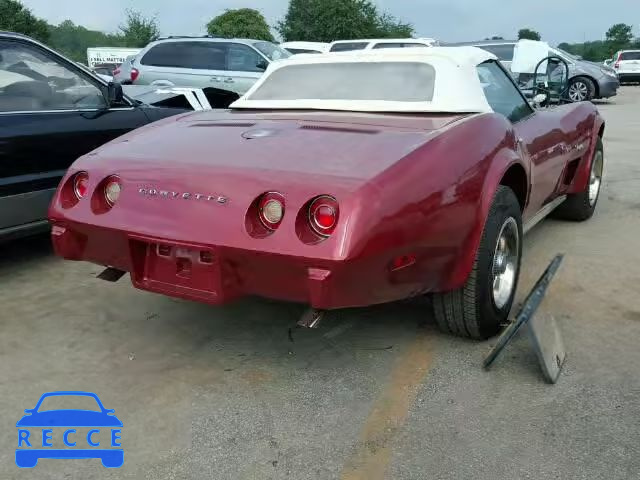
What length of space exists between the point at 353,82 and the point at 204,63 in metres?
8.10

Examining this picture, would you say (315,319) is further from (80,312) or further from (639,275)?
(639,275)

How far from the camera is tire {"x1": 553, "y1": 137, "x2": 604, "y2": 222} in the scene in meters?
5.29

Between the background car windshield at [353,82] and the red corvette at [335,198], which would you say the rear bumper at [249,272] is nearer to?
the red corvette at [335,198]

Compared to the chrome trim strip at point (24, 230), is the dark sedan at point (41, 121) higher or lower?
higher

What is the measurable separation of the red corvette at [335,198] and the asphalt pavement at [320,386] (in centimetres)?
42

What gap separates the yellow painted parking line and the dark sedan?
2585mm

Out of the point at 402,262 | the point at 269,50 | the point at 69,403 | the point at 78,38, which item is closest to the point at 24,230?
the point at 69,403

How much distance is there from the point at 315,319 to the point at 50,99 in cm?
296

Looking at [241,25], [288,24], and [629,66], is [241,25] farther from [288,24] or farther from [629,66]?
[629,66]

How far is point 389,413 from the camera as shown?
8.70ft

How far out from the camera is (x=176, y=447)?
2.43 m

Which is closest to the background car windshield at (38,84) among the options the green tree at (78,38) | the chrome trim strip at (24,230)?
the chrome trim strip at (24,230)

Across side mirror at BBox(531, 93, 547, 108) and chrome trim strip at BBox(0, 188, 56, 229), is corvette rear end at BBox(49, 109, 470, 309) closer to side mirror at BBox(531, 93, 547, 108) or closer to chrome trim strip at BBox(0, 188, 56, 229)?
chrome trim strip at BBox(0, 188, 56, 229)

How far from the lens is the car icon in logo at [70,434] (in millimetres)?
2396
